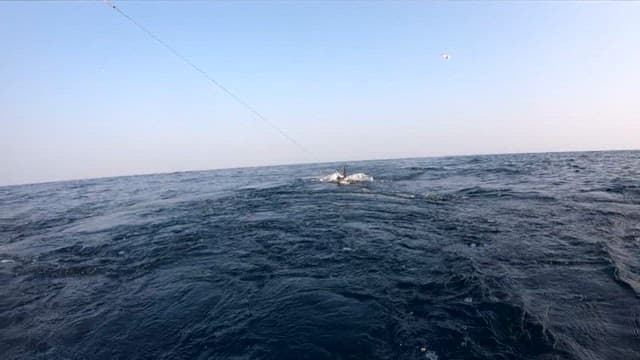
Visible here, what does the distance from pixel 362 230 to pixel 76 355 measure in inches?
334

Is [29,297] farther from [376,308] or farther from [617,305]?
[617,305]

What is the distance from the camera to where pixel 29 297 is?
7.82 metres

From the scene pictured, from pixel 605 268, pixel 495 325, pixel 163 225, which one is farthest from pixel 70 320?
pixel 605 268

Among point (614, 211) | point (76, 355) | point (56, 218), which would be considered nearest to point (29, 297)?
point (76, 355)

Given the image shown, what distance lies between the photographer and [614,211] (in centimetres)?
1240

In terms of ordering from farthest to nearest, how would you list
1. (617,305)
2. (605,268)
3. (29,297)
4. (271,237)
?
(271,237), (29,297), (605,268), (617,305)

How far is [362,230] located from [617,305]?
7.04 m

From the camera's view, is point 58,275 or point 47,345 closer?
point 47,345

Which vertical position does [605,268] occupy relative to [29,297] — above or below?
above

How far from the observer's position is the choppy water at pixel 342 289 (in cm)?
514

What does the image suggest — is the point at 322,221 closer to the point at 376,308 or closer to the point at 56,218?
the point at 376,308

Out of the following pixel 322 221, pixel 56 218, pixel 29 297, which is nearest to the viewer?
pixel 29 297

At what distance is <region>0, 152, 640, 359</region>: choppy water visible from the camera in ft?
16.9

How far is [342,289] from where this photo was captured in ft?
23.0
